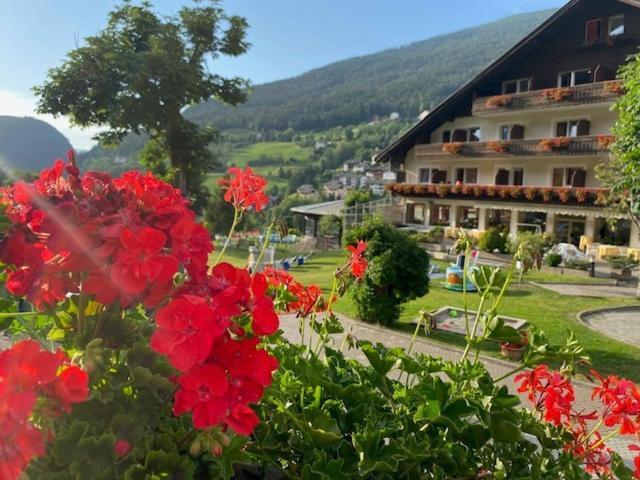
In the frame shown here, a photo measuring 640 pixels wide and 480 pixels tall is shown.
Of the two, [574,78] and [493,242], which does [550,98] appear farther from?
[493,242]

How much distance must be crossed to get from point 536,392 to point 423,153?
104 ft

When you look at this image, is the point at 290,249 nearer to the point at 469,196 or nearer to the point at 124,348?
the point at 469,196

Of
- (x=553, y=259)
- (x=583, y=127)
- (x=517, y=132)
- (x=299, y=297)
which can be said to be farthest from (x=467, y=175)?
(x=299, y=297)

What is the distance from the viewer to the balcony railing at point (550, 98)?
2427cm

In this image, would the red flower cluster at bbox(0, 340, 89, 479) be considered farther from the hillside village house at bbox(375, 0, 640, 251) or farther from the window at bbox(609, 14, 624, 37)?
the window at bbox(609, 14, 624, 37)

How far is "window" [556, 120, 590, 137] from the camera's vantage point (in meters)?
26.5

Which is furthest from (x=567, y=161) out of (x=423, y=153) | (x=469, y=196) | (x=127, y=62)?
(x=127, y=62)

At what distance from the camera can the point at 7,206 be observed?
1.15 metres

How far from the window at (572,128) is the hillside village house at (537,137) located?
51 millimetres

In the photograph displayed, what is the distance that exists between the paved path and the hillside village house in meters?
16.1

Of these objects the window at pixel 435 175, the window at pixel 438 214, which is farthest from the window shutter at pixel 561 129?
the window at pixel 438 214

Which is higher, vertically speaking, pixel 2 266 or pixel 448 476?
pixel 2 266

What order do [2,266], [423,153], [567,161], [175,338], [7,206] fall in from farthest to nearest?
1. [423,153]
2. [567,161]
3. [2,266]
4. [7,206]
5. [175,338]

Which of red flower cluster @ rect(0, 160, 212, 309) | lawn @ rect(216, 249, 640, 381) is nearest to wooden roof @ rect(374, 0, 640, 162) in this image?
lawn @ rect(216, 249, 640, 381)
